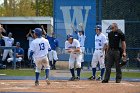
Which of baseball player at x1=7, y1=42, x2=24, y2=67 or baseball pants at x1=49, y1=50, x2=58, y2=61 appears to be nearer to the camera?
baseball pants at x1=49, y1=50, x2=58, y2=61

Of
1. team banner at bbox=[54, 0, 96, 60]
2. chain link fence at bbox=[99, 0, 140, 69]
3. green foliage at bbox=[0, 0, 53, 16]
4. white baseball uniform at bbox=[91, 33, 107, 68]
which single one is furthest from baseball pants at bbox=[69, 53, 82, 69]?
green foliage at bbox=[0, 0, 53, 16]

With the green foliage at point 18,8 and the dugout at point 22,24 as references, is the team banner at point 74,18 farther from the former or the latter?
the green foliage at point 18,8

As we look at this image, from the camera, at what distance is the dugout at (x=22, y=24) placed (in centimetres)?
2534

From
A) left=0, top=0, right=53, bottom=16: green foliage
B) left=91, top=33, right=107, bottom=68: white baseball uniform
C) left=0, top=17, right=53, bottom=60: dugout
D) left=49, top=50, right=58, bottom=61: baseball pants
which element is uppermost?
left=0, top=0, right=53, bottom=16: green foliage

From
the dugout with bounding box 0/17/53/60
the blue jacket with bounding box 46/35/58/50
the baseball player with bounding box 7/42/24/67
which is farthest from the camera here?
the dugout with bounding box 0/17/53/60

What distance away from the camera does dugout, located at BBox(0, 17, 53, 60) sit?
25.3 metres

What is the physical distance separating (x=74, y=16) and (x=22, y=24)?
4.07 meters

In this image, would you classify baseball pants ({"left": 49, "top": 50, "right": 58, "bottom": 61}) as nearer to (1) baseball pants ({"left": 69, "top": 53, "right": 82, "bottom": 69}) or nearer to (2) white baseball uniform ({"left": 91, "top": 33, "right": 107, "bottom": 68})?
(1) baseball pants ({"left": 69, "top": 53, "right": 82, "bottom": 69})

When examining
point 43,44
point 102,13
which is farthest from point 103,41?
point 102,13

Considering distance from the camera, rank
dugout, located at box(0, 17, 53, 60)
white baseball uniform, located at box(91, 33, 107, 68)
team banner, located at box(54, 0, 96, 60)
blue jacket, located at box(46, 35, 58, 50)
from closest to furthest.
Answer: white baseball uniform, located at box(91, 33, 107, 68) → blue jacket, located at box(46, 35, 58, 50) → team banner, located at box(54, 0, 96, 60) → dugout, located at box(0, 17, 53, 60)

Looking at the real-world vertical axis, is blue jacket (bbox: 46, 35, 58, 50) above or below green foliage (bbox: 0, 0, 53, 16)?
below

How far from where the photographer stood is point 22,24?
1044 inches

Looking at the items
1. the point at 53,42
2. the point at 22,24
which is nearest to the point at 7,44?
the point at 53,42

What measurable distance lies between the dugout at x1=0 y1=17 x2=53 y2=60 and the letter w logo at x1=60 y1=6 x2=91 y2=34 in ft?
5.58
